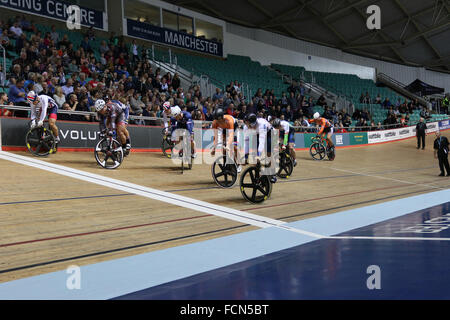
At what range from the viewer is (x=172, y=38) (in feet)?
66.1

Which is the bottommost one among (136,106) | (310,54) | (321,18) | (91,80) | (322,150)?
(322,150)

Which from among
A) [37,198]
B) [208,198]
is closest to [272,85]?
[208,198]

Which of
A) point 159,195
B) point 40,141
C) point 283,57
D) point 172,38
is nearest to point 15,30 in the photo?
point 40,141

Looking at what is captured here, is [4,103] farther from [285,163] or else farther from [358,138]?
[358,138]

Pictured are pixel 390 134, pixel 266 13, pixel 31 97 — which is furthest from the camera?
pixel 266 13

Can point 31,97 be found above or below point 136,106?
below

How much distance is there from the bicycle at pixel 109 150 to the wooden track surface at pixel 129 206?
17cm

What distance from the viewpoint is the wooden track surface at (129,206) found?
4078 mm

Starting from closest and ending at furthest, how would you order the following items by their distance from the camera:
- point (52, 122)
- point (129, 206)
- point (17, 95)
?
point (129, 206), point (52, 122), point (17, 95)

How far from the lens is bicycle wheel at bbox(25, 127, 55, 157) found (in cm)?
866

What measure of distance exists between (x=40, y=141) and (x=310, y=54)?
2242cm

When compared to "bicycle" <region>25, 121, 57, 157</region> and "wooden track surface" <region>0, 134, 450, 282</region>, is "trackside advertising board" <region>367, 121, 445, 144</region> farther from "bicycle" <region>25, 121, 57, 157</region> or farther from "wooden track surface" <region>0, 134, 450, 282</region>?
"bicycle" <region>25, 121, 57, 157</region>

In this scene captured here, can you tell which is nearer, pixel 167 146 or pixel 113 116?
pixel 113 116

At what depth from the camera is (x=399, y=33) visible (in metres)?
27.2
